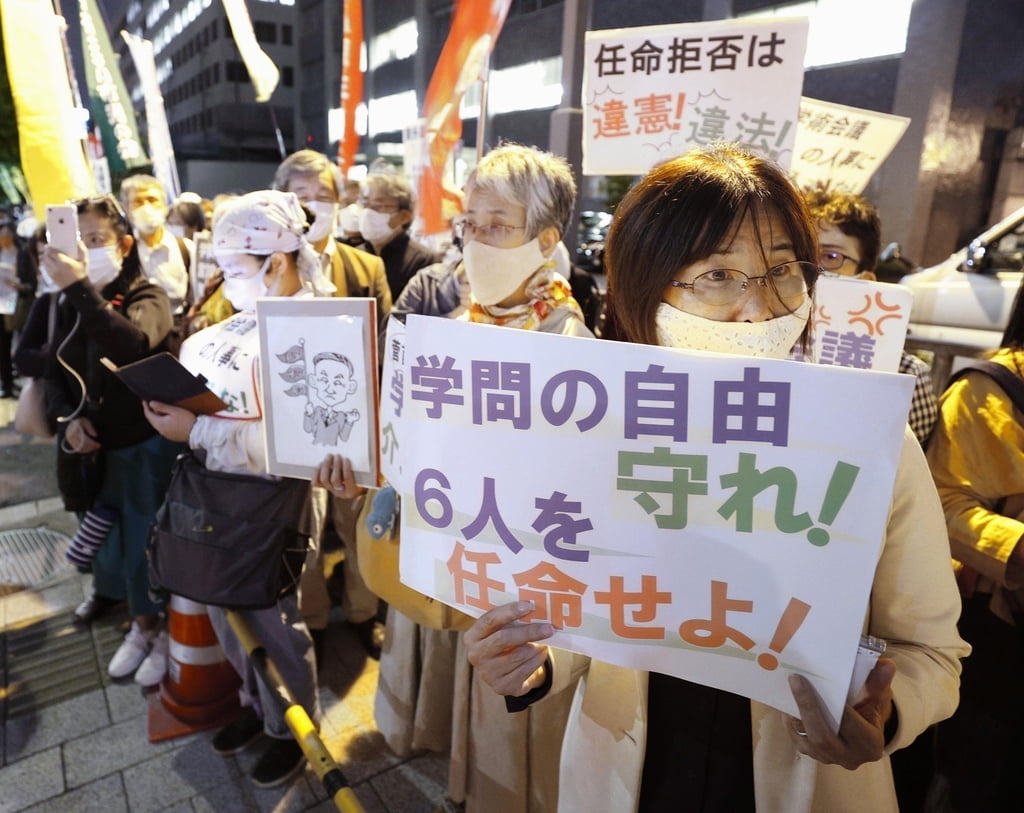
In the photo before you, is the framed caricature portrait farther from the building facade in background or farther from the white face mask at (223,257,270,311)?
the building facade in background

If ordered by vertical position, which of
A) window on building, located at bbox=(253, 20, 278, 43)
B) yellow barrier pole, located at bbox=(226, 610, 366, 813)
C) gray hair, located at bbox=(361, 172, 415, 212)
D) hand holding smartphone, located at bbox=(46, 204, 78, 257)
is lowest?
yellow barrier pole, located at bbox=(226, 610, 366, 813)

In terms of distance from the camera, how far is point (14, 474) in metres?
5.32

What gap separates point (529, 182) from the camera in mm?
2109

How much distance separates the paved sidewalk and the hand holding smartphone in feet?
6.23

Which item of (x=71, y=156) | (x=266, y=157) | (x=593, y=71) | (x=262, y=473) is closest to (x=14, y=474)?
(x=71, y=156)

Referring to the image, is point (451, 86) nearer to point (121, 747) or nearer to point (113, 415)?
point (113, 415)

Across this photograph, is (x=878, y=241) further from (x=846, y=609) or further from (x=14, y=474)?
(x=14, y=474)

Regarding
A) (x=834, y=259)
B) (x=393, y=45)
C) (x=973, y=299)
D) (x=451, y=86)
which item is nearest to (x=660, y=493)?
(x=834, y=259)

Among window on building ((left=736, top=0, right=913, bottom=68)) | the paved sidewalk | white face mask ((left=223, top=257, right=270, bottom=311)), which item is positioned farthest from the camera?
window on building ((left=736, top=0, right=913, bottom=68))

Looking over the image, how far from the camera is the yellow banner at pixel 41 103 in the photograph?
2.57 meters

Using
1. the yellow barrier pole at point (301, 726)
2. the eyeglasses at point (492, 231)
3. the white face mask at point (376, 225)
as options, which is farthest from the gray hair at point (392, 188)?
the yellow barrier pole at point (301, 726)

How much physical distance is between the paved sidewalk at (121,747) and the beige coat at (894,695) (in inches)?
56.4

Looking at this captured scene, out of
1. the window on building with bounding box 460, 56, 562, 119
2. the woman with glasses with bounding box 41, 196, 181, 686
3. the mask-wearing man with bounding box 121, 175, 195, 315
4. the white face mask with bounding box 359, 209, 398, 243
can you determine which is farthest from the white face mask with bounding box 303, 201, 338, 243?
the window on building with bounding box 460, 56, 562, 119

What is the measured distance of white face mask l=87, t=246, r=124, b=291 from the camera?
9.17 ft
